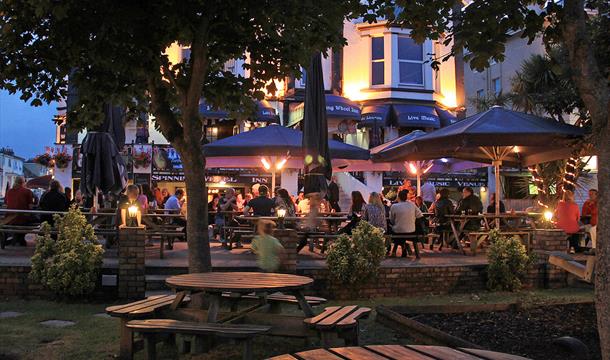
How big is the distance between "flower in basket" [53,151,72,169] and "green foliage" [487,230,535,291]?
2019cm

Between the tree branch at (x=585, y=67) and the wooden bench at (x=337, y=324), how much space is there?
8.11 feet

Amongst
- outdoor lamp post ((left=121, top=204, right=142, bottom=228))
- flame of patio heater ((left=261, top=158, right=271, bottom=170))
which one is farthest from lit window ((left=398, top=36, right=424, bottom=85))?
outdoor lamp post ((left=121, top=204, right=142, bottom=228))

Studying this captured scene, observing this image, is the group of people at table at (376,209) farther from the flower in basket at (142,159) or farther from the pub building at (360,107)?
the flower in basket at (142,159)

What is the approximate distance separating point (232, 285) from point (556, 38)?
360 cm

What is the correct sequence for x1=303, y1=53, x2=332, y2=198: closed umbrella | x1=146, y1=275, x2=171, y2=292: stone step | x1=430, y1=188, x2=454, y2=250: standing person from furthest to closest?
x1=430, y1=188, x2=454, y2=250: standing person → x1=303, y1=53, x2=332, y2=198: closed umbrella → x1=146, y1=275, x2=171, y2=292: stone step

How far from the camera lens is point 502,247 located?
8883 mm

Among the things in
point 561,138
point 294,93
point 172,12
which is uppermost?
point 294,93

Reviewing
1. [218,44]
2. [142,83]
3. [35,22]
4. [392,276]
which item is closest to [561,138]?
[392,276]

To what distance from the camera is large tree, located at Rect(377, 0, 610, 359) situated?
3717 millimetres

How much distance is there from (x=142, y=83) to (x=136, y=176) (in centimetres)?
1786

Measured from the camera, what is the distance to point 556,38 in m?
4.80

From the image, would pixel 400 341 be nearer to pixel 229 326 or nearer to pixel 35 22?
pixel 229 326

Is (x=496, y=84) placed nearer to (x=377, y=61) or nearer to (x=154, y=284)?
(x=377, y=61)

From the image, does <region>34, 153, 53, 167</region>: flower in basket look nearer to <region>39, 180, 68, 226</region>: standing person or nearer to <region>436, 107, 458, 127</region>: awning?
<region>39, 180, 68, 226</region>: standing person
